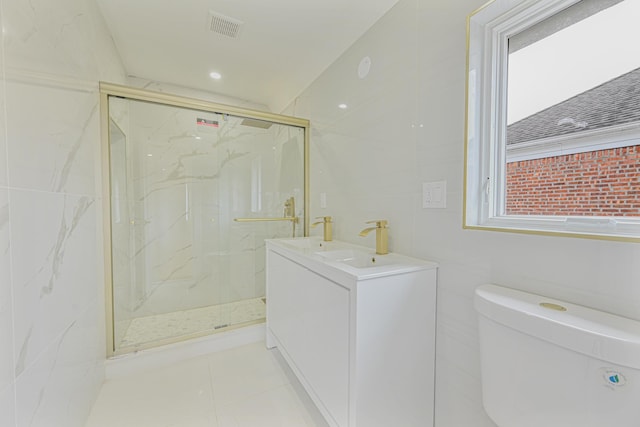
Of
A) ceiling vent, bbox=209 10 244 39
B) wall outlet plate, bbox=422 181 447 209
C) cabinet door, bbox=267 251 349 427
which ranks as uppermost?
ceiling vent, bbox=209 10 244 39

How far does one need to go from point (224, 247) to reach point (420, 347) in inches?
69.8

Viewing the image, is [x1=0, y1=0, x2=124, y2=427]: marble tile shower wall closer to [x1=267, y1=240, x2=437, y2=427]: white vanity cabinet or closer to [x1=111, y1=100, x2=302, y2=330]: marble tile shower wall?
[x1=111, y1=100, x2=302, y2=330]: marble tile shower wall

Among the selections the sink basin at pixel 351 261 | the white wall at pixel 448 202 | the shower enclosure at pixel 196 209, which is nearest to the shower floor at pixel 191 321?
the shower enclosure at pixel 196 209

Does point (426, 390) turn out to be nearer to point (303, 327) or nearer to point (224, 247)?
point (303, 327)

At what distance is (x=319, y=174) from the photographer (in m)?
2.04

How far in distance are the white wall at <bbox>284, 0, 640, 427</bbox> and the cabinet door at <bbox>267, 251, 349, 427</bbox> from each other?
1.52ft

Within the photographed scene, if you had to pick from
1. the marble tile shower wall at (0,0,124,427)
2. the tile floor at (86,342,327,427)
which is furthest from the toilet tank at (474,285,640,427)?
the marble tile shower wall at (0,0,124,427)

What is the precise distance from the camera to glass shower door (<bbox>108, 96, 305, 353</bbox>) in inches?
72.6

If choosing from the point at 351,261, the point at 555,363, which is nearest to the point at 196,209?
the point at 351,261

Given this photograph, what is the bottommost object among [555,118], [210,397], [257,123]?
[210,397]

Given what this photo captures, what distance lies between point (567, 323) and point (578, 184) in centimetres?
45

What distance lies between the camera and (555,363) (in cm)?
63

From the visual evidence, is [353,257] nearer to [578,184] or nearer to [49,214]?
[578,184]

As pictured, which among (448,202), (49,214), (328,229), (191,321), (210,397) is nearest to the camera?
(49,214)
